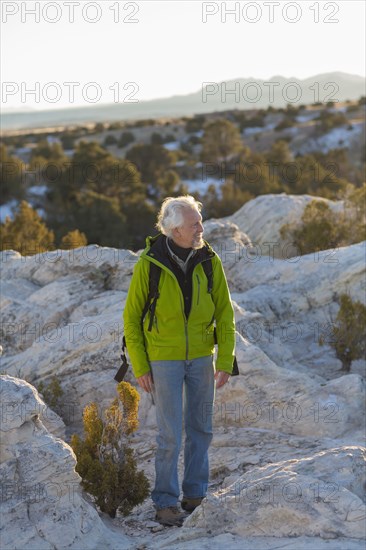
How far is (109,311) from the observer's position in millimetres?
8594

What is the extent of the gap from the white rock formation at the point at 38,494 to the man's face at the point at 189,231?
1599 mm

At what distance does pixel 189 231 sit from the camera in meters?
4.91

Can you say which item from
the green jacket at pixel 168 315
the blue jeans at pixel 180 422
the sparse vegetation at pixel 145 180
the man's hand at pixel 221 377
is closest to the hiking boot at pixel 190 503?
the blue jeans at pixel 180 422

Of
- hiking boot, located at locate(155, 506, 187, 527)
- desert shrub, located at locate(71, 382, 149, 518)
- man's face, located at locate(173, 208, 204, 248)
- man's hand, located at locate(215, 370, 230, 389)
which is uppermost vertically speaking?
man's face, located at locate(173, 208, 204, 248)

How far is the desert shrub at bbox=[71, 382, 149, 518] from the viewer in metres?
5.55

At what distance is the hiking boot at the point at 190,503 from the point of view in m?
5.36

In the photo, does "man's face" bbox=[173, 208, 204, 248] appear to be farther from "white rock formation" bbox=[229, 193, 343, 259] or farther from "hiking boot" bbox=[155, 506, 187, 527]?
"white rock formation" bbox=[229, 193, 343, 259]

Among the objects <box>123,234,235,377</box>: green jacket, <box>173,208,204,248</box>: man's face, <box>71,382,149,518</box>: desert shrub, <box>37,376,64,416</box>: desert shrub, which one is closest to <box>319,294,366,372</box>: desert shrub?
<box>37,376,64,416</box>: desert shrub

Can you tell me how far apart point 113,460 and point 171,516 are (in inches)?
27.7

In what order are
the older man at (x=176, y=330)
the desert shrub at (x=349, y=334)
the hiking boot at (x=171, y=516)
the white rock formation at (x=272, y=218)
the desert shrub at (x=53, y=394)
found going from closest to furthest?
the older man at (x=176, y=330) → the hiking boot at (x=171, y=516) → the desert shrub at (x=53, y=394) → the desert shrub at (x=349, y=334) → the white rock formation at (x=272, y=218)

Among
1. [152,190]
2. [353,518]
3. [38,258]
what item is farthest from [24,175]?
[353,518]

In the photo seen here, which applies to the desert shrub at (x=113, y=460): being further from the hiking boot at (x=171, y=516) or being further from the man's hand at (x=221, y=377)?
the man's hand at (x=221, y=377)

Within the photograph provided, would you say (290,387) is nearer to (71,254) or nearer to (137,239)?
(71,254)

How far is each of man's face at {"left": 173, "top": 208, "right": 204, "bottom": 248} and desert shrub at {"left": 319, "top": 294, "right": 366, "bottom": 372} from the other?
426 cm
